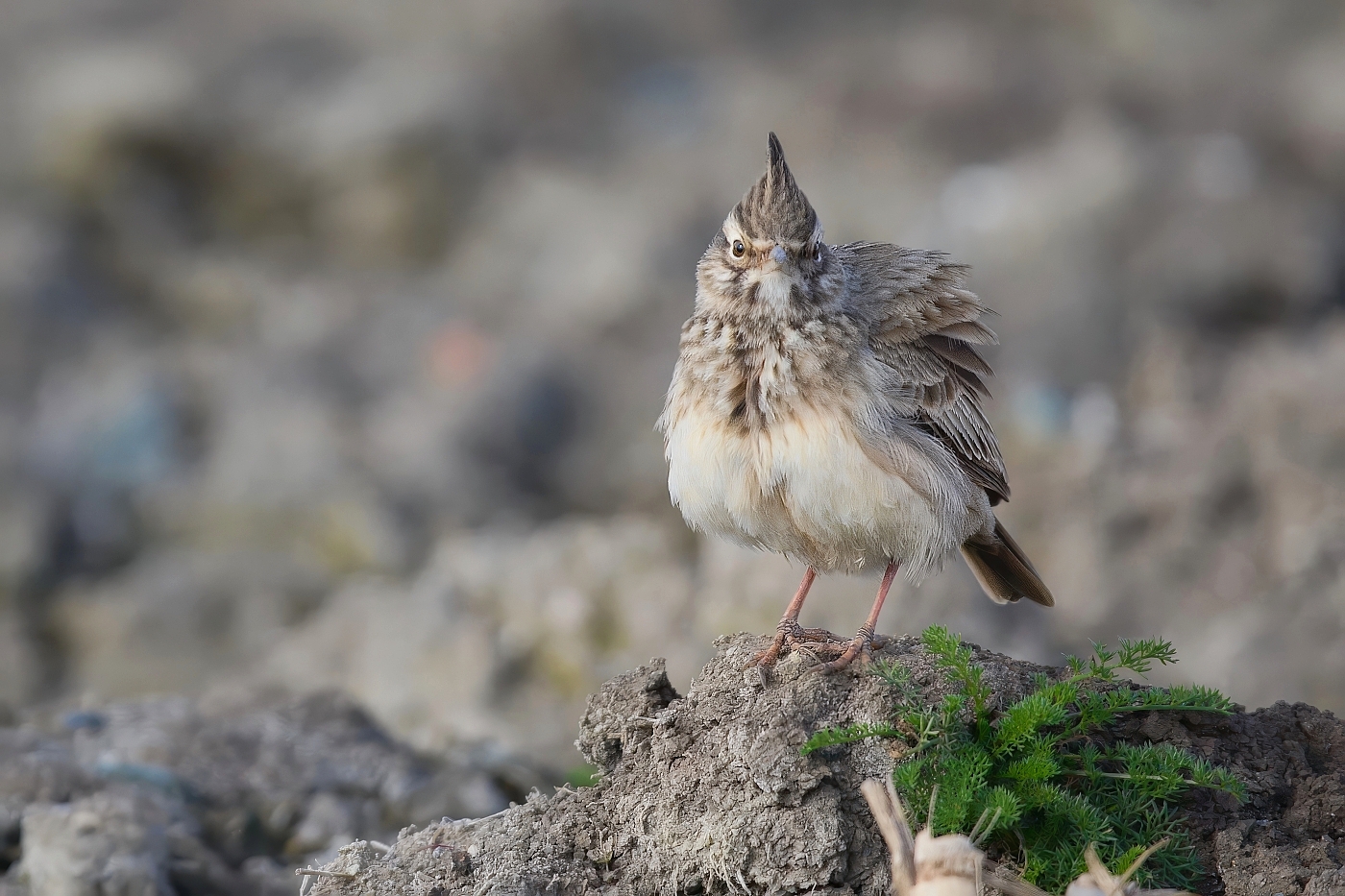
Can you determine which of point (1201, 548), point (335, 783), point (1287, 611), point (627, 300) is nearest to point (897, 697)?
point (335, 783)

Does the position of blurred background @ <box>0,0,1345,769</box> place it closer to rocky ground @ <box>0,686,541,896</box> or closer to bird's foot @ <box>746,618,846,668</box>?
rocky ground @ <box>0,686,541,896</box>

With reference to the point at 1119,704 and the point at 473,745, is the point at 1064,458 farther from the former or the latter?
the point at 1119,704

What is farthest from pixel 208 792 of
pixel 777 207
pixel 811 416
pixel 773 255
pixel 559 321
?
pixel 559 321

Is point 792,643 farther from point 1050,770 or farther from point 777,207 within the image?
point 777,207

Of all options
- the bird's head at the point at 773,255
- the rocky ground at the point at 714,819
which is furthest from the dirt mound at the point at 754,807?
the bird's head at the point at 773,255

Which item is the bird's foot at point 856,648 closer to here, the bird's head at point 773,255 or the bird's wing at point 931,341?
the bird's wing at point 931,341

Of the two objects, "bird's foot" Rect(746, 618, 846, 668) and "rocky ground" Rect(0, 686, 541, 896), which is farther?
"rocky ground" Rect(0, 686, 541, 896)

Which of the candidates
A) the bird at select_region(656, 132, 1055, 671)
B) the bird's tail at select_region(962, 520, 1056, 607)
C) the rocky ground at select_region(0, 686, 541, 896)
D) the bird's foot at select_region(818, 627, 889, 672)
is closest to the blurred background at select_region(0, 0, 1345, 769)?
the rocky ground at select_region(0, 686, 541, 896)
